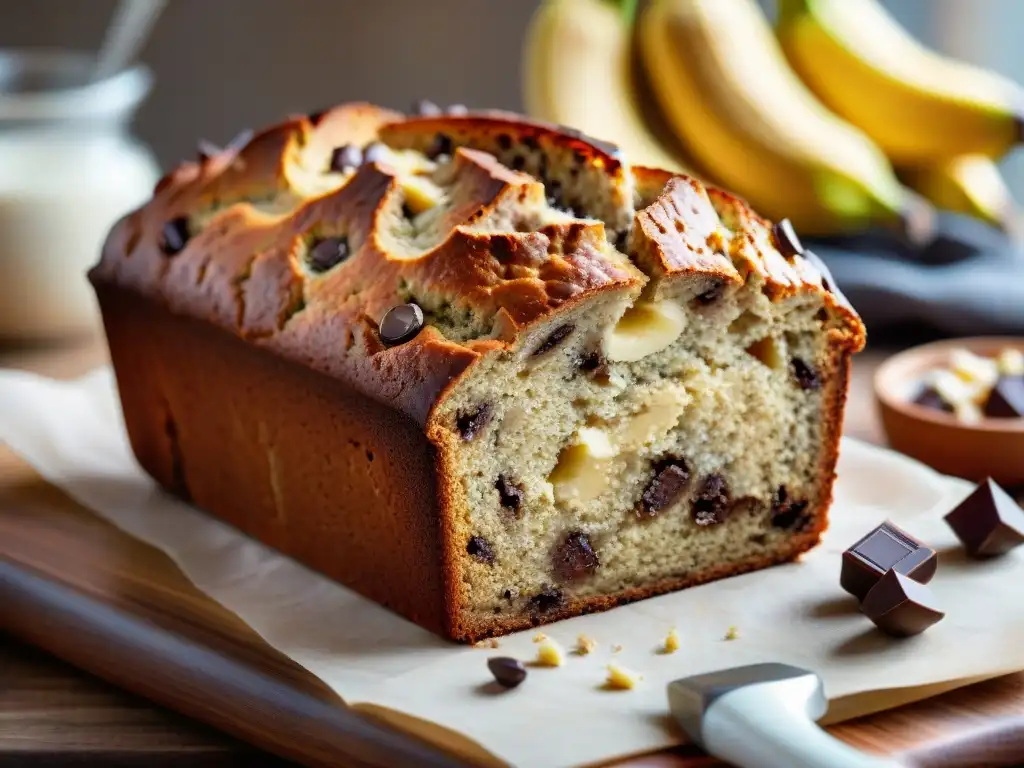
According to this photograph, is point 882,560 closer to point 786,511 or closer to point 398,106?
point 786,511

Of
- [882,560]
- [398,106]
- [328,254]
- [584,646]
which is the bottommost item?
[398,106]

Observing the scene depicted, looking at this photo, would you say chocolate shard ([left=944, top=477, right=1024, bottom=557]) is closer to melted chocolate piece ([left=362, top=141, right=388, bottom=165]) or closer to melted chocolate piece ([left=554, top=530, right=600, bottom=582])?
melted chocolate piece ([left=554, top=530, right=600, bottom=582])

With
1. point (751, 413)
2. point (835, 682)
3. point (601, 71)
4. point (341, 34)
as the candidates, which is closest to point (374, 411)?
point (751, 413)

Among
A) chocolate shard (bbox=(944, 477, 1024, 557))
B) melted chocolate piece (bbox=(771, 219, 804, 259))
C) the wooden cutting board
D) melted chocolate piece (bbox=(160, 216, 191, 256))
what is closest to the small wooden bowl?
chocolate shard (bbox=(944, 477, 1024, 557))

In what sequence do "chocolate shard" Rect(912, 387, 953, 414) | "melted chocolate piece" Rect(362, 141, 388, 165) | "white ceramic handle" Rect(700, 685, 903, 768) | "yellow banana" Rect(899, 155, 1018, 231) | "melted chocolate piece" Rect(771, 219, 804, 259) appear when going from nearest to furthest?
"white ceramic handle" Rect(700, 685, 903, 768) → "melted chocolate piece" Rect(771, 219, 804, 259) → "melted chocolate piece" Rect(362, 141, 388, 165) → "chocolate shard" Rect(912, 387, 953, 414) → "yellow banana" Rect(899, 155, 1018, 231)

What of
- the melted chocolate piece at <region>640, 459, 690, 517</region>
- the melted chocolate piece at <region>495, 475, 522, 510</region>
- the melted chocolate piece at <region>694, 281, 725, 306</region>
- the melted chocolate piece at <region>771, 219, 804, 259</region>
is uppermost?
the melted chocolate piece at <region>771, 219, 804, 259</region>

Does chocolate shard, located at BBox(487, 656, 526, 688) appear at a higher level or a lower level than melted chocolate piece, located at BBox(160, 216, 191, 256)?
lower

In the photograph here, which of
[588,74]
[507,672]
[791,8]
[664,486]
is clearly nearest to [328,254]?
[664,486]
